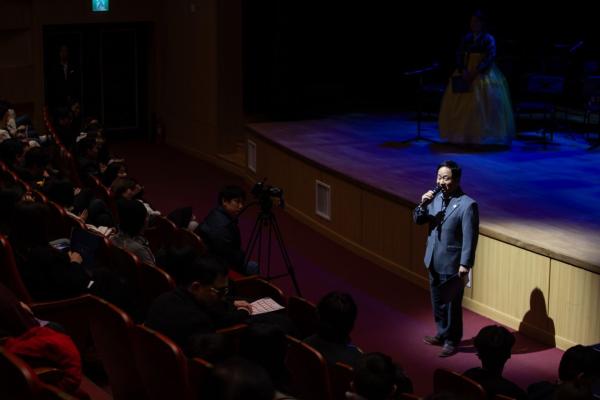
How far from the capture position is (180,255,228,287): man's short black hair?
415 cm

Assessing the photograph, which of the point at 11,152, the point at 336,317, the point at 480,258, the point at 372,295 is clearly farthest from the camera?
the point at 11,152

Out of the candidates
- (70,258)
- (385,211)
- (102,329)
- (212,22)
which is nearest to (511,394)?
(102,329)

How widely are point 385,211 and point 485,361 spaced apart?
3404mm

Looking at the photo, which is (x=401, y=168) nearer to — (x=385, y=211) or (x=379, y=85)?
(x=385, y=211)

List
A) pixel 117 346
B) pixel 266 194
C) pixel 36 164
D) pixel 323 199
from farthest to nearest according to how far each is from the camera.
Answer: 1. pixel 323 199
2. pixel 36 164
3. pixel 266 194
4. pixel 117 346

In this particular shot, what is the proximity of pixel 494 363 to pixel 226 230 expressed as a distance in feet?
7.08

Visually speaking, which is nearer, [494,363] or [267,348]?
[267,348]

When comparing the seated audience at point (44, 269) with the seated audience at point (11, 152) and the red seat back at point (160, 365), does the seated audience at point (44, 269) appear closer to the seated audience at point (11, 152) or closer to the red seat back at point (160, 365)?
the red seat back at point (160, 365)

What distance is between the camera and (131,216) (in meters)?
5.18

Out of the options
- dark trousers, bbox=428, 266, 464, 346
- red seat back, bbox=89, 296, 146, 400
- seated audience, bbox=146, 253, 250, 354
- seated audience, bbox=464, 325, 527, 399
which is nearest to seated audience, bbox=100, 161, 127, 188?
dark trousers, bbox=428, 266, 464, 346

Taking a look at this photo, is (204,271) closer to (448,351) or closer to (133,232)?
(133,232)

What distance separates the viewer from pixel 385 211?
7.56 meters

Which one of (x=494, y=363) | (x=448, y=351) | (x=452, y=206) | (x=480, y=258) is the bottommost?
(x=448, y=351)

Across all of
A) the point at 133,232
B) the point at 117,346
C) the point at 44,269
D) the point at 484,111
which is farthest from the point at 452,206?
the point at 484,111
